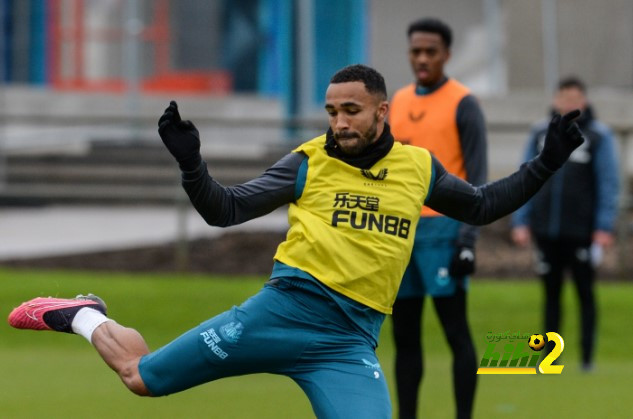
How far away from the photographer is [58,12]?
25.0 metres

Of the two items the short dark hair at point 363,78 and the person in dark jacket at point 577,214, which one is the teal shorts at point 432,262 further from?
the person in dark jacket at point 577,214

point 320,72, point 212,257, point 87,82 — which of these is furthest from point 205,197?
point 87,82

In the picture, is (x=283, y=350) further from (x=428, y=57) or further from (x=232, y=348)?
(x=428, y=57)

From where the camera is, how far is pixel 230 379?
35.6ft

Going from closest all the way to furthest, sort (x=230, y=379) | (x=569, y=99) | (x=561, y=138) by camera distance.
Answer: (x=561, y=138), (x=569, y=99), (x=230, y=379)

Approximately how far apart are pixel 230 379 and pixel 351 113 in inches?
222

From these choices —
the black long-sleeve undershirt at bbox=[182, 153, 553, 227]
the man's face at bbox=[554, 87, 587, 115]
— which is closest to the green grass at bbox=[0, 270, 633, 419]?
the black long-sleeve undershirt at bbox=[182, 153, 553, 227]

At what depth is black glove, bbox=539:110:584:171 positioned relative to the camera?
5773 mm

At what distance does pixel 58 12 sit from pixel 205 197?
20425mm

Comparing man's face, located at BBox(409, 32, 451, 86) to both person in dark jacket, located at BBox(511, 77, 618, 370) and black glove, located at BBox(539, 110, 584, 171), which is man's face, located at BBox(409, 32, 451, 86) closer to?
black glove, located at BBox(539, 110, 584, 171)

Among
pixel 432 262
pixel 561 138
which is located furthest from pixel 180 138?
pixel 432 262

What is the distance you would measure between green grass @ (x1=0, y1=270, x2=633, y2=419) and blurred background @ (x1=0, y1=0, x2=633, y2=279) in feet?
4.95

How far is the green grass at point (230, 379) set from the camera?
9.01 metres

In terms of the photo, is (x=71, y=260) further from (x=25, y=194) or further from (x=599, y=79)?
(x=599, y=79)
